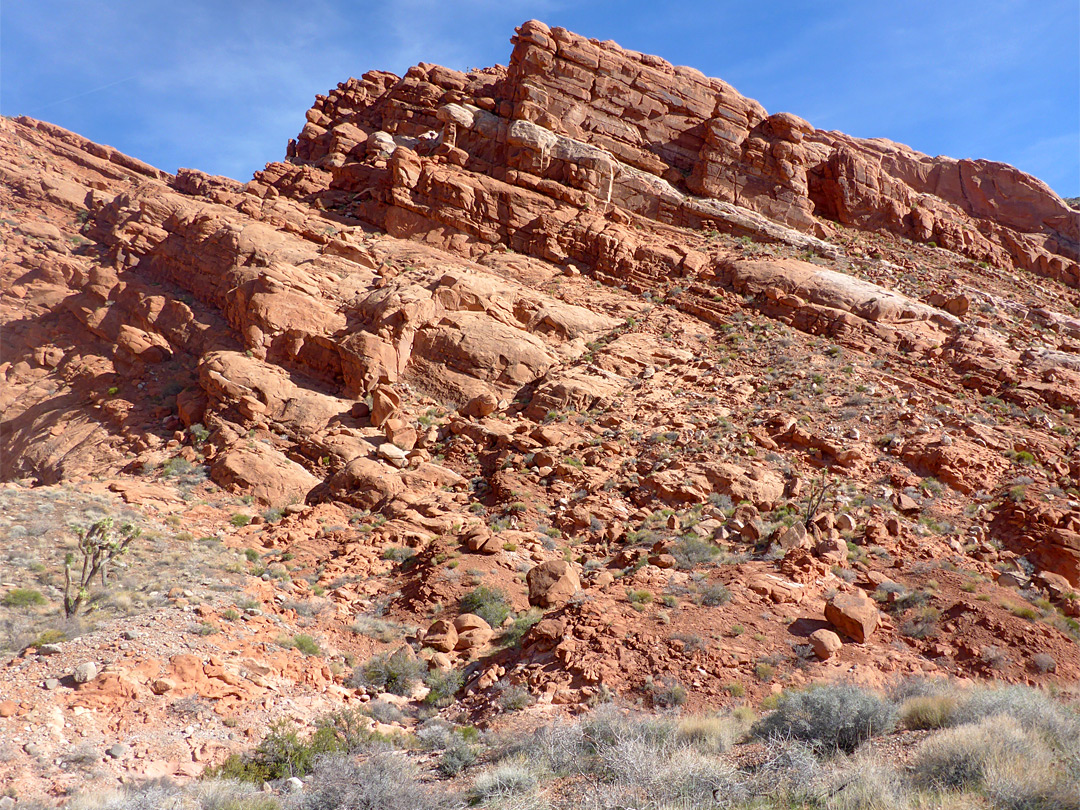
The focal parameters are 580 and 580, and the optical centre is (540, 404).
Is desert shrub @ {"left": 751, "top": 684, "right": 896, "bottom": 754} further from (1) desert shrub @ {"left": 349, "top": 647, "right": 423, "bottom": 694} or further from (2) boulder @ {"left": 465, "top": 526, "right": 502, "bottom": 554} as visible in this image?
(2) boulder @ {"left": 465, "top": 526, "right": 502, "bottom": 554}

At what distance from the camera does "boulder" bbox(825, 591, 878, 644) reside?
10.2m

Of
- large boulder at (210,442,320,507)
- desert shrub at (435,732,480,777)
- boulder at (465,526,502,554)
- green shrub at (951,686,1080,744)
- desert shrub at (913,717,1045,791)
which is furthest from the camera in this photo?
large boulder at (210,442,320,507)

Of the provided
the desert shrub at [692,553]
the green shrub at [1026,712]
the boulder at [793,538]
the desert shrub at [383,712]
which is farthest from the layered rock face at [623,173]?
the green shrub at [1026,712]

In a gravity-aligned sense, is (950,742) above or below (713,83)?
below

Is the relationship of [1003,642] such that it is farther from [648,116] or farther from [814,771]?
[648,116]

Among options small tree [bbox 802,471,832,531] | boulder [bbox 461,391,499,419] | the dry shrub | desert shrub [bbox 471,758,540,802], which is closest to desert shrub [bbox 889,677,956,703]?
the dry shrub

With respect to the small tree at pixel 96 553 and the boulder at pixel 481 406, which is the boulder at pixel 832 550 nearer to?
the boulder at pixel 481 406

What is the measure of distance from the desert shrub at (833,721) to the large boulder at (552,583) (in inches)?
215

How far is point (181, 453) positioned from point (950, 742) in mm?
19027

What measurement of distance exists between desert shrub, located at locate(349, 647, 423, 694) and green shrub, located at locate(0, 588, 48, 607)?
218 inches

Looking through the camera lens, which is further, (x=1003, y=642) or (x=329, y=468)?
(x=329, y=468)

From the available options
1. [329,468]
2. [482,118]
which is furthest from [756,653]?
[482,118]

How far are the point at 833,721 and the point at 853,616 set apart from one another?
426 cm

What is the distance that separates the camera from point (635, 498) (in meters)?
16.0
